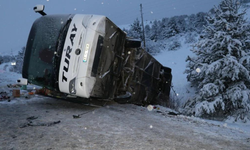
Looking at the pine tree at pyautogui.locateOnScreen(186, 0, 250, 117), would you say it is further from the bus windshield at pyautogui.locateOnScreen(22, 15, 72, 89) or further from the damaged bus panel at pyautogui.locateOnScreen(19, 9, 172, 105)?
the bus windshield at pyautogui.locateOnScreen(22, 15, 72, 89)

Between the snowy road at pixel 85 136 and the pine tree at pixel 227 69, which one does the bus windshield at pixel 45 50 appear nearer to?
the snowy road at pixel 85 136

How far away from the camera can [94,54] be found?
422 cm

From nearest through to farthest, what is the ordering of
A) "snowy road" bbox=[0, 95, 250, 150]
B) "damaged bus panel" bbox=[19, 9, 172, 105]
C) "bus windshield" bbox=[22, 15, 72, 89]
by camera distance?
"snowy road" bbox=[0, 95, 250, 150] → "damaged bus panel" bbox=[19, 9, 172, 105] → "bus windshield" bbox=[22, 15, 72, 89]

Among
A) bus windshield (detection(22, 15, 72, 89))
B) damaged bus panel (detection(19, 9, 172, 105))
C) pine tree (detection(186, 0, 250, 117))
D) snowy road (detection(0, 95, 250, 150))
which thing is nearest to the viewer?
snowy road (detection(0, 95, 250, 150))

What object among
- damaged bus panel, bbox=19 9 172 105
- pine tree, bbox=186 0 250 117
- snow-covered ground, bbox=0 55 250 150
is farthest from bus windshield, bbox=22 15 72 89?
pine tree, bbox=186 0 250 117

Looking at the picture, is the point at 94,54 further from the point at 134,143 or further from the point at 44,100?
the point at 44,100

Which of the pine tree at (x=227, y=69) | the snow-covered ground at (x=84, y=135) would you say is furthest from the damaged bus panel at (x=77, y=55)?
the pine tree at (x=227, y=69)

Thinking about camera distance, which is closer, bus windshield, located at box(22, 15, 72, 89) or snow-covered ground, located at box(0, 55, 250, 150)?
snow-covered ground, located at box(0, 55, 250, 150)

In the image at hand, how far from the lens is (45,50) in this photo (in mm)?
4578

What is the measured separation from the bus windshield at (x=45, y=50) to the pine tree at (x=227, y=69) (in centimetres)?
627

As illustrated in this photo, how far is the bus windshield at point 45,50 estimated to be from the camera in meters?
4.46

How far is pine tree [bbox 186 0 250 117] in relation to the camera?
769cm

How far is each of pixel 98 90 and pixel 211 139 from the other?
269cm

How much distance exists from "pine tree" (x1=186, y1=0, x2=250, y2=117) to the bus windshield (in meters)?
6.27
